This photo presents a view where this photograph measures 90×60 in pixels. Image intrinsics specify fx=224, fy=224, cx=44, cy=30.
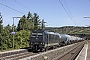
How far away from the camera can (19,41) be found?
58.7m

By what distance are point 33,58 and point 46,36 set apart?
63.0 ft

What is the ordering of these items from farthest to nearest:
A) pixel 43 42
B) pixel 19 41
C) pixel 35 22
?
pixel 35 22, pixel 19 41, pixel 43 42

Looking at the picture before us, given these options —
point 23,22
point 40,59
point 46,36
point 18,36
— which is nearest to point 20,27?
point 23,22

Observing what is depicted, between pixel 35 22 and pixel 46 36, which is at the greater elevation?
pixel 35 22

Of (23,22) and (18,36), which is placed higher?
(23,22)

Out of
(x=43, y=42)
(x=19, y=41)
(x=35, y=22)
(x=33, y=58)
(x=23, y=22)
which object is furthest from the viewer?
(x=35, y=22)

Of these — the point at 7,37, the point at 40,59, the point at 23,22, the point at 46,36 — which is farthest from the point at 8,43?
the point at 23,22

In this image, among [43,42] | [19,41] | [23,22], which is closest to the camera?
[43,42]

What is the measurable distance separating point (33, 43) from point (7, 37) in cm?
2240

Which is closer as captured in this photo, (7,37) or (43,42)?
(43,42)

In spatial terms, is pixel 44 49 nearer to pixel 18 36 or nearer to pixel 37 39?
pixel 37 39

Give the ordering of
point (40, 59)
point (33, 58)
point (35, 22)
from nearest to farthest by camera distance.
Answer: point (33, 58)
point (40, 59)
point (35, 22)

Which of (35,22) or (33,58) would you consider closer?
(33,58)

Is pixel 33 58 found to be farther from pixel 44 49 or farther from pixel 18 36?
pixel 18 36
